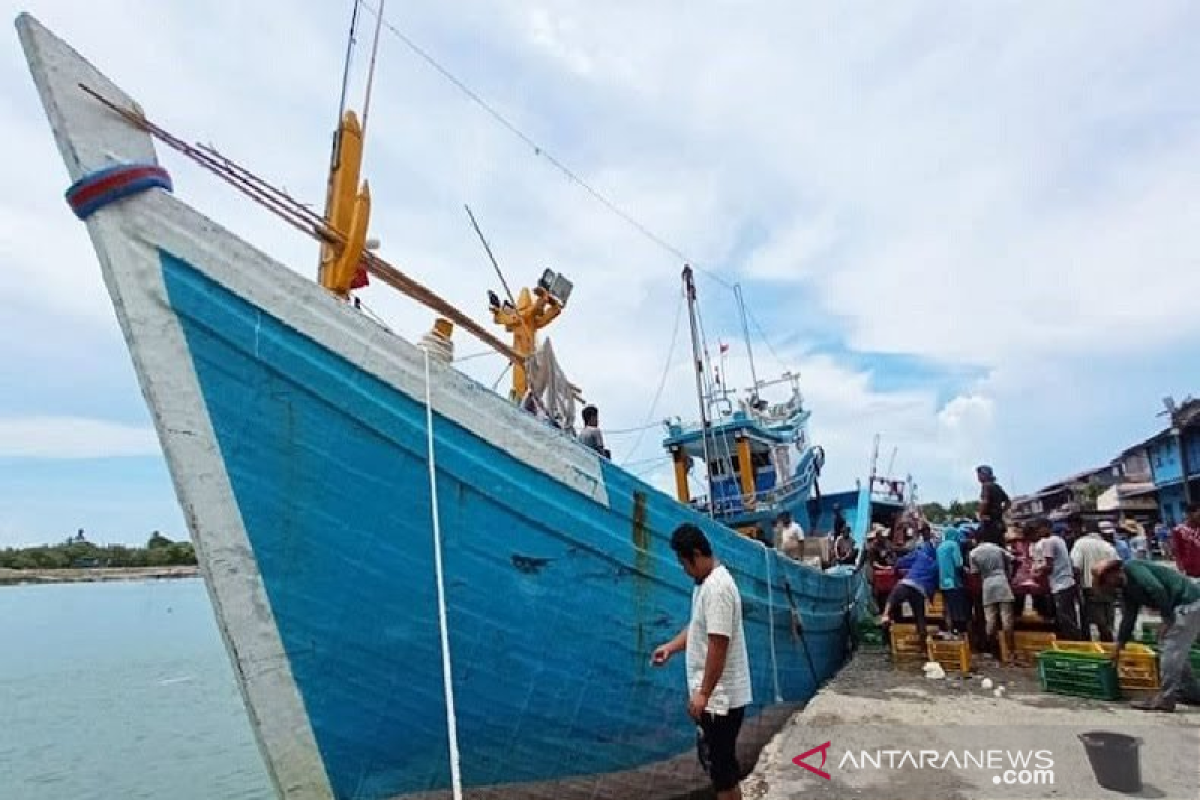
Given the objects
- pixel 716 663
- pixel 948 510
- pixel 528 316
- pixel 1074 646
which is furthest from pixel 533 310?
pixel 948 510

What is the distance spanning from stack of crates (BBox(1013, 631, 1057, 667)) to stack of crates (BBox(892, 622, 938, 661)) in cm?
86

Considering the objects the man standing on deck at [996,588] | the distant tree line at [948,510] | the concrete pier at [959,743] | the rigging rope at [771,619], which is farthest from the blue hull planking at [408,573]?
the distant tree line at [948,510]

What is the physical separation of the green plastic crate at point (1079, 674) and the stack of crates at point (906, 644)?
1.46 metres

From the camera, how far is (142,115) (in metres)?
3.40

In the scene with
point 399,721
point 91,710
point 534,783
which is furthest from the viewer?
point 91,710

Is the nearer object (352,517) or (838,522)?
(352,517)

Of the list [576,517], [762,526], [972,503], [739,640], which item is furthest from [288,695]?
[972,503]

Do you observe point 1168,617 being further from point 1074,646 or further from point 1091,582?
point 1091,582

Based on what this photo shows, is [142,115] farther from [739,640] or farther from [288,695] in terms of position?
[739,640]

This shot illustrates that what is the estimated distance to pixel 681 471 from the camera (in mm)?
12039

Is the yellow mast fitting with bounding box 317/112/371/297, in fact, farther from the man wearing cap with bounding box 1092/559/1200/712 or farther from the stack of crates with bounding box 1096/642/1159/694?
the stack of crates with bounding box 1096/642/1159/694

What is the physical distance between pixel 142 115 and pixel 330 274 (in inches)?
45.8

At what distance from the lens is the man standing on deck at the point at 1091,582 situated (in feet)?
24.1

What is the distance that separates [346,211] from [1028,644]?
8.18 meters
